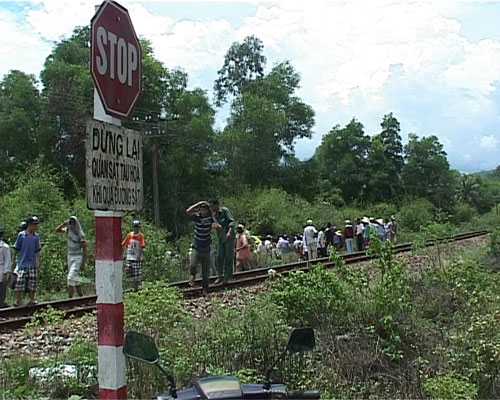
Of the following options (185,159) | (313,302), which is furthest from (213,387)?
(185,159)

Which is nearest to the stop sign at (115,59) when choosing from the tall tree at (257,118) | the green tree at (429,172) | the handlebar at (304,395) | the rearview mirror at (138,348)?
the rearview mirror at (138,348)

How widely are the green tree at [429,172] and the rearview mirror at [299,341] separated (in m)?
67.0

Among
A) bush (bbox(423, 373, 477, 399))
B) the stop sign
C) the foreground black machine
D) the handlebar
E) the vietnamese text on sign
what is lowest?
bush (bbox(423, 373, 477, 399))

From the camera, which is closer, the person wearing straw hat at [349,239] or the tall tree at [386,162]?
the person wearing straw hat at [349,239]

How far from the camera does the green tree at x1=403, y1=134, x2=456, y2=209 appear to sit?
231 feet

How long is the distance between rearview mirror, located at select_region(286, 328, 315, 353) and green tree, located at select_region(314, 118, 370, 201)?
198ft

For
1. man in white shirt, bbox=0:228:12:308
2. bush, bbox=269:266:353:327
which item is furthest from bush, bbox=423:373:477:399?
man in white shirt, bbox=0:228:12:308

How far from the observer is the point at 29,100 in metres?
36.6

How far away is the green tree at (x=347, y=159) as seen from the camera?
64.3 m

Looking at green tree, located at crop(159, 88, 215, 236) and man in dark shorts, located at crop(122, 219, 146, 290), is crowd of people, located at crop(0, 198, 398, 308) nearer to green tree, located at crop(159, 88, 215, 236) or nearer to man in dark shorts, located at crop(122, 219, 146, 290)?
Answer: man in dark shorts, located at crop(122, 219, 146, 290)

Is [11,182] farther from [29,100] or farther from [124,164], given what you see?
[124,164]

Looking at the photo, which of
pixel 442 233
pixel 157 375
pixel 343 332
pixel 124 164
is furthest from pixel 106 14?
pixel 442 233

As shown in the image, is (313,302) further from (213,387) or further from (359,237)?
(359,237)

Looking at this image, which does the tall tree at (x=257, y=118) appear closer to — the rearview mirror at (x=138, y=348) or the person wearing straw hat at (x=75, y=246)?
the person wearing straw hat at (x=75, y=246)
